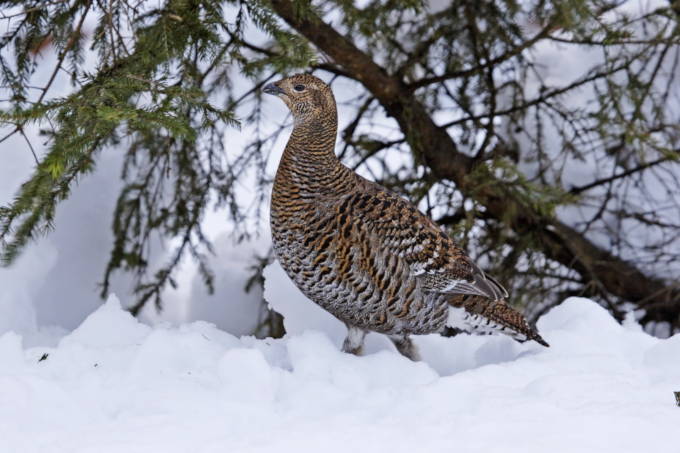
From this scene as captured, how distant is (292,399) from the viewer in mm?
2551

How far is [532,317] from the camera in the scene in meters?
5.16

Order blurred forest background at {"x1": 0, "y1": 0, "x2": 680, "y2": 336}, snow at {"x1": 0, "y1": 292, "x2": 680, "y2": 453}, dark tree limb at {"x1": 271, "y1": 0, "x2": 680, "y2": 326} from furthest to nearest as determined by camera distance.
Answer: dark tree limb at {"x1": 271, "y1": 0, "x2": 680, "y2": 326} → blurred forest background at {"x1": 0, "y1": 0, "x2": 680, "y2": 336} → snow at {"x1": 0, "y1": 292, "x2": 680, "y2": 453}

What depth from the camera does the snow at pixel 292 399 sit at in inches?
89.4

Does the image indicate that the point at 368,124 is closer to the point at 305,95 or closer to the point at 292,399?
the point at 305,95

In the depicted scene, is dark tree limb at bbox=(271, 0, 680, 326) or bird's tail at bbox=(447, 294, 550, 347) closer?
bird's tail at bbox=(447, 294, 550, 347)

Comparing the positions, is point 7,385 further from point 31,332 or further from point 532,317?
point 532,317

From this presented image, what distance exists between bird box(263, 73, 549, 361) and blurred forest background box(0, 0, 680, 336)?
0.31 m

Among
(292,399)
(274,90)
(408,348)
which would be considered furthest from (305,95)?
(292,399)

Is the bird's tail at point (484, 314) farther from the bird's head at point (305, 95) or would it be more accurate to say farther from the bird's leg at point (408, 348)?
the bird's head at point (305, 95)

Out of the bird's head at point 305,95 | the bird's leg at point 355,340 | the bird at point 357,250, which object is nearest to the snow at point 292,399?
the bird at point 357,250

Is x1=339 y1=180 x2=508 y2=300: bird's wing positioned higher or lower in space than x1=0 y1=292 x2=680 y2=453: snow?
higher

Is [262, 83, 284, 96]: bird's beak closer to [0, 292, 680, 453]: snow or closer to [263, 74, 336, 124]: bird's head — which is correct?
[263, 74, 336, 124]: bird's head

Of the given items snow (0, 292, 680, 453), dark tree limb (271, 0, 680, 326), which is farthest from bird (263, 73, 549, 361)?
dark tree limb (271, 0, 680, 326)

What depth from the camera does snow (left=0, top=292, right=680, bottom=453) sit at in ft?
7.45
